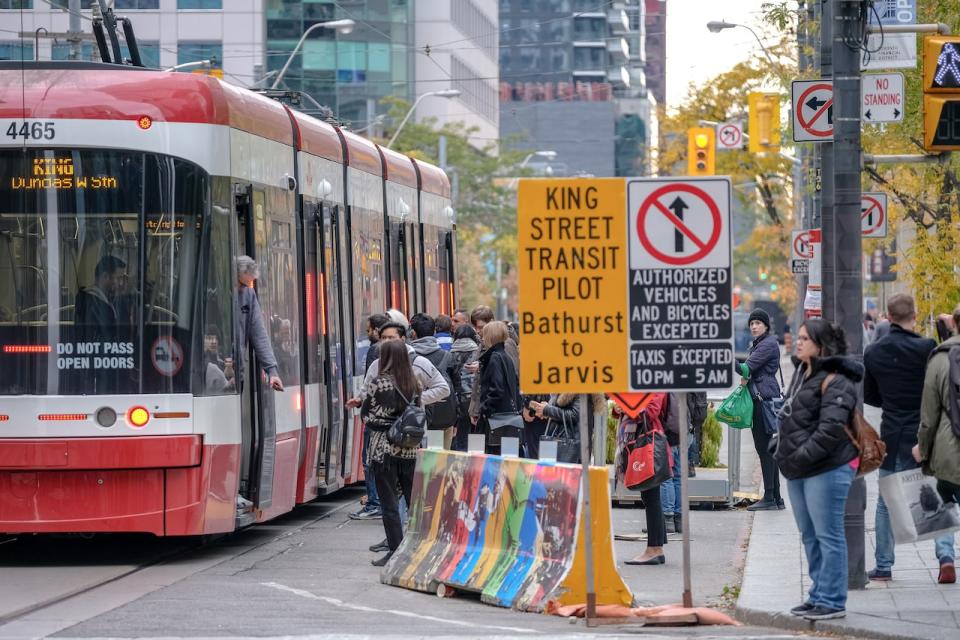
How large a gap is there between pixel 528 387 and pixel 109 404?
11.2 feet

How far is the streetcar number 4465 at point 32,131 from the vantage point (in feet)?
40.6

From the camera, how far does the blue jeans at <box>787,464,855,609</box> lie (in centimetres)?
991

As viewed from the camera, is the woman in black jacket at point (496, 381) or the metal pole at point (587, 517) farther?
the woman in black jacket at point (496, 381)

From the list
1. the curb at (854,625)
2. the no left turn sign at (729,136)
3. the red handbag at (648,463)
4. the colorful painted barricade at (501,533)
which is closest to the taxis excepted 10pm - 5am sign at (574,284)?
the colorful painted barricade at (501,533)

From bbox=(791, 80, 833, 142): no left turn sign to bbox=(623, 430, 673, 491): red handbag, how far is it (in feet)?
9.24

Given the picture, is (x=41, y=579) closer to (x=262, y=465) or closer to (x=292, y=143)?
(x=262, y=465)

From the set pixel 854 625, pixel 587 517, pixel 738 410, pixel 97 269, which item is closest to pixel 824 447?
pixel 854 625

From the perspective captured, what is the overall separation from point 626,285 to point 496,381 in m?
5.02

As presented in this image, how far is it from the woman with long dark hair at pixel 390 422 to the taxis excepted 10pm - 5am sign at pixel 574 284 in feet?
8.55

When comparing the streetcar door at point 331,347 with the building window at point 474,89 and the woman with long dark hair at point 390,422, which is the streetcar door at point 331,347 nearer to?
the woman with long dark hair at point 390,422

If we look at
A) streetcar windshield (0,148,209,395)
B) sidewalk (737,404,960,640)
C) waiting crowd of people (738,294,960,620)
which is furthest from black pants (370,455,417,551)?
waiting crowd of people (738,294,960,620)

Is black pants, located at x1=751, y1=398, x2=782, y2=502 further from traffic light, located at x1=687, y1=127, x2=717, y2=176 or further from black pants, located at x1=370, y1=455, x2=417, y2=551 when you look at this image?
traffic light, located at x1=687, y1=127, x2=717, y2=176

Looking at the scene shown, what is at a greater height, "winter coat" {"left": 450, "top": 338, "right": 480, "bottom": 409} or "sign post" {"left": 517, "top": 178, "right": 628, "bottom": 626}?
"sign post" {"left": 517, "top": 178, "right": 628, "bottom": 626}

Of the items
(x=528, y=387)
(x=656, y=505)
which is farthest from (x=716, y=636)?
(x=656, y=505)
